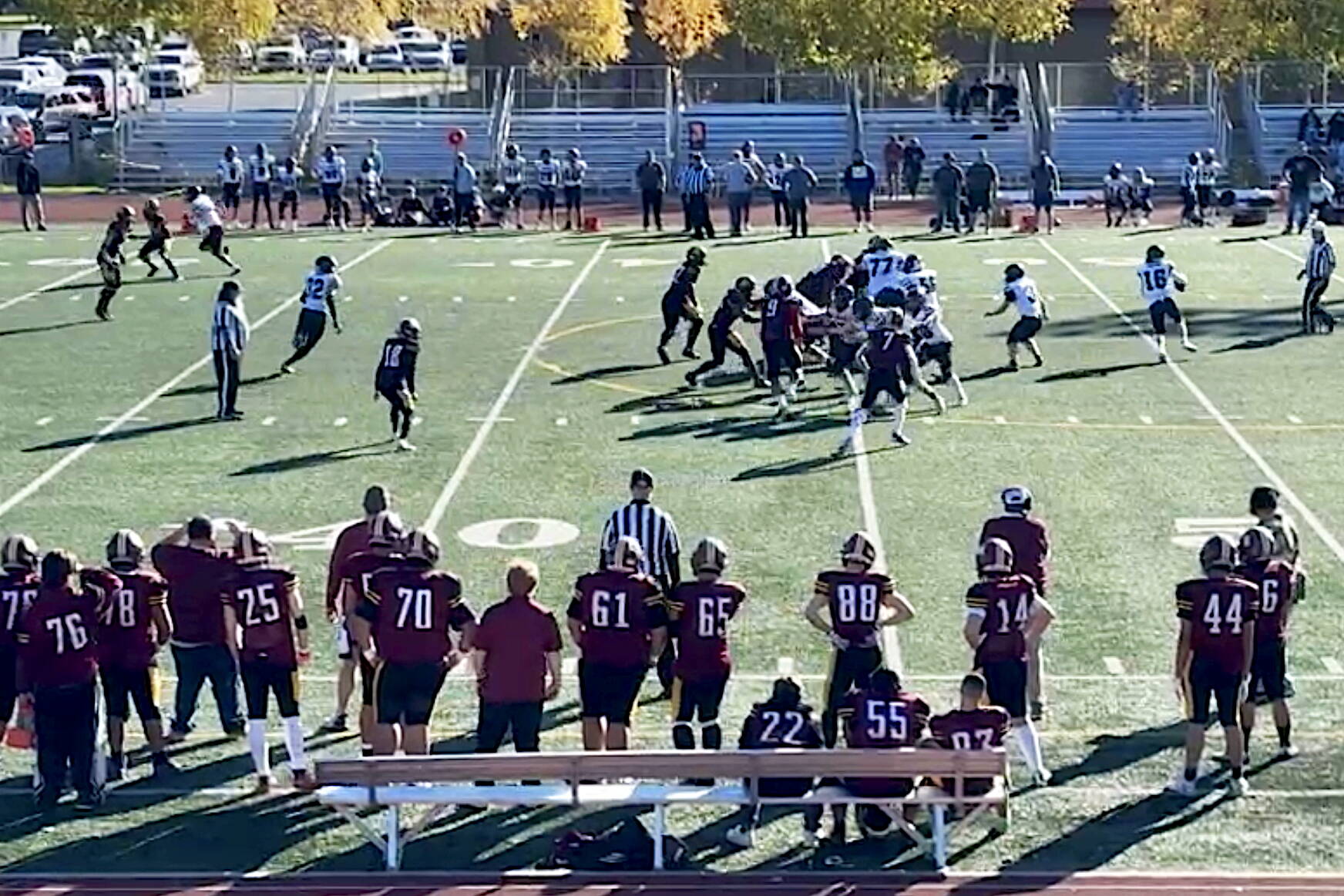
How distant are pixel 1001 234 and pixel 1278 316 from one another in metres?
10.7

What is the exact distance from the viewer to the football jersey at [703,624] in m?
12.9

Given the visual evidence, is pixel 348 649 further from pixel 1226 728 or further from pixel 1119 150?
pixel 1119 150

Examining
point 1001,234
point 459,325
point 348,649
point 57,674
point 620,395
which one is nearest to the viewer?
point 57,674

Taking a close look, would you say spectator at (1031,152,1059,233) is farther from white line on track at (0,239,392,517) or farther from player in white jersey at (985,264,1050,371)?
player in white jersey at (985,264,1050,371)

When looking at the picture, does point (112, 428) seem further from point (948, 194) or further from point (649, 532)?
point (948, 194)

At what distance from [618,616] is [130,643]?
2.60 metres

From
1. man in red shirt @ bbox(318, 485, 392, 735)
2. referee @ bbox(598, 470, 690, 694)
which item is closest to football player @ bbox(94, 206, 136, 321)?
man in red shirt @ bbox(318, 485, 392, 735)

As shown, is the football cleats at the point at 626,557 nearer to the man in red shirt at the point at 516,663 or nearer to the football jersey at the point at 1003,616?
the man in red shirt at the point at 516,663

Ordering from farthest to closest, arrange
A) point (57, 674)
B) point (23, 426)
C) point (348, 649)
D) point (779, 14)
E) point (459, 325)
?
point (779, 14) < point (459, 325) < point (23, 426) < point (348, 649) < point (57, 674)

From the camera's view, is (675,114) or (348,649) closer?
(348,649)

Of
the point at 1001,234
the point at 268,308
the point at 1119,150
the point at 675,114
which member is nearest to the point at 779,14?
the point at 675,114

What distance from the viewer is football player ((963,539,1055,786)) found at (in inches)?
503

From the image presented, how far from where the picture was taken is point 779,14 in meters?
56.4

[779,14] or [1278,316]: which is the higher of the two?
[779,14]
